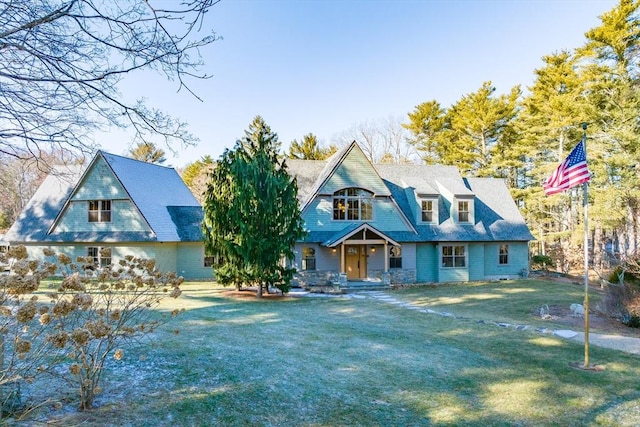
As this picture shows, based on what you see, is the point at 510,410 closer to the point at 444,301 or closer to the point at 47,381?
the point at 47,381

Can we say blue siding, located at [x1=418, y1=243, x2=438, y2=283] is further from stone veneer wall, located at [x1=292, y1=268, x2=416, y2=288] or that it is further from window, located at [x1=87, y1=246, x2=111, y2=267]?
window, located at [x1=87, y1=246, x2=111, y2=267]

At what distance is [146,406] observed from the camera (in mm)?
4672

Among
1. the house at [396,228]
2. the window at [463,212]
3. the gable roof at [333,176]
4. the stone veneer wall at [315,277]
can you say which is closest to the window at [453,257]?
the house at [396,228]

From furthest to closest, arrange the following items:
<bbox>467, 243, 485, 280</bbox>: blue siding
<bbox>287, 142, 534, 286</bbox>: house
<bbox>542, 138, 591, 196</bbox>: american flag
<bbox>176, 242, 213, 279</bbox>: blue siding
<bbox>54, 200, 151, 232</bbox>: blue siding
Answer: <bbox>467, 243, 485, 280</bbox>: blue siding → <bbox>176, 242, 213, 279</bbox>: blue siding → <bbox>54, 200, 151, 232</bbox>: blue siding → <bbox>287, 142, 534, 286</bbox>: house → <bbox>542, 138, 591, 196</bbox>: american flag

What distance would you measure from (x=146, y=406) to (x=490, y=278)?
21493mm

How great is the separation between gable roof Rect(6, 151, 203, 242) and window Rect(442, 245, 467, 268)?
13.7 metres

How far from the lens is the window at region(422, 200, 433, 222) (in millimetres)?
21875

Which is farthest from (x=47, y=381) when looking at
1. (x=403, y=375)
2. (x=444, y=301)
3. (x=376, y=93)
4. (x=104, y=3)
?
(x=376, y=93)

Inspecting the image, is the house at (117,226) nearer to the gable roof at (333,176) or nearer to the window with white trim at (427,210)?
the gable roof at (333,176)

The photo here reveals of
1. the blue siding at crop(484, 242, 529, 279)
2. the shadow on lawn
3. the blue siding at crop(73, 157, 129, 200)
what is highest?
the blue siding at crop(73, 157, 129, 200)

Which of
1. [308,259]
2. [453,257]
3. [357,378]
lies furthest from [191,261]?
[357,378]

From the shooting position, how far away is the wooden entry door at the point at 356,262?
2080cm

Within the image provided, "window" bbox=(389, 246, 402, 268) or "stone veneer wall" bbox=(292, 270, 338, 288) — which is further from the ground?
"window" bbox=(389, 246, 402, 268)

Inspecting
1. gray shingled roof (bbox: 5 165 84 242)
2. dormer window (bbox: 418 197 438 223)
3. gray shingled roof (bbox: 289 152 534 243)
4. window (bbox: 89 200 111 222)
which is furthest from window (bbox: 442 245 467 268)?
gray shingled roof (bbox: 5 165 84 242)
